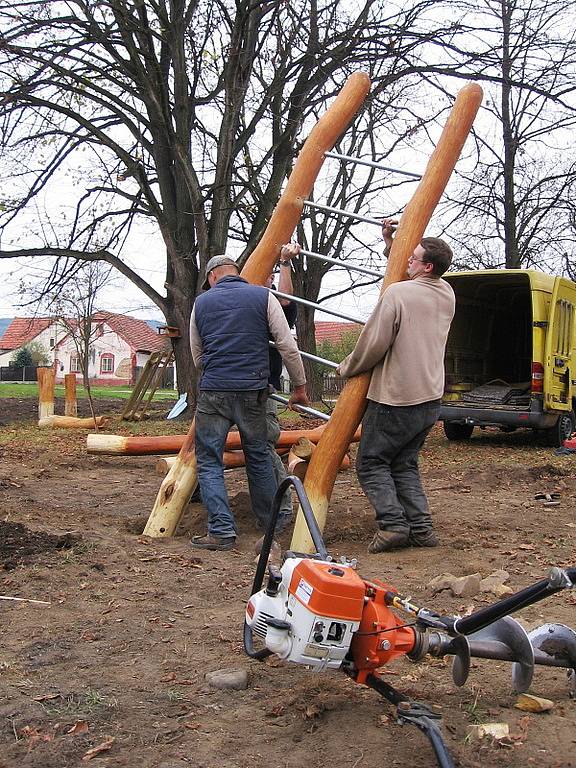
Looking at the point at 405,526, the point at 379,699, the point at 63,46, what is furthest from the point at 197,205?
the point at 379,699

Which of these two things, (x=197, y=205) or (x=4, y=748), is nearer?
(x=4, y=748)

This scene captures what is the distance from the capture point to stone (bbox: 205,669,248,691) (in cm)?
322

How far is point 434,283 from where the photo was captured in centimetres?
541

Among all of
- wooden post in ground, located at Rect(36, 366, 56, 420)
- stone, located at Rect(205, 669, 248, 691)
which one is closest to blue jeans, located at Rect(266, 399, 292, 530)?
stone, located at Rect(205, 669, 248, 691)

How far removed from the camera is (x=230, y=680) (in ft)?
10.6

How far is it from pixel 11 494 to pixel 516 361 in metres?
10.1

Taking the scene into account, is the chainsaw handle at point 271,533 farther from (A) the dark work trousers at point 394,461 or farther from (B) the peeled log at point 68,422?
(B) the peeled log at point 68,422

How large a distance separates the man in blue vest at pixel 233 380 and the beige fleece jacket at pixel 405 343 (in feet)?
1.93

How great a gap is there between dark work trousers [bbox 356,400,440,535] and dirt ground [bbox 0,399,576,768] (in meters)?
0.26

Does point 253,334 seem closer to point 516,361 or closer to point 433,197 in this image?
point 433,197

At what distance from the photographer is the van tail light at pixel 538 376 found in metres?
12.0

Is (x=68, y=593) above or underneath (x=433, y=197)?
underneath

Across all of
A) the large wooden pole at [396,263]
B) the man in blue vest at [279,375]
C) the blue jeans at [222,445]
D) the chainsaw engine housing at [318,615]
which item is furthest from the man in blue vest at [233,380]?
the chainsaw engine housing at [318,615]

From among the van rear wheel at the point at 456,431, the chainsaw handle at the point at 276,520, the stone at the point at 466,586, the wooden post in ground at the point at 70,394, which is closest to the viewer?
the chainsaw handle at the point at 276,520
